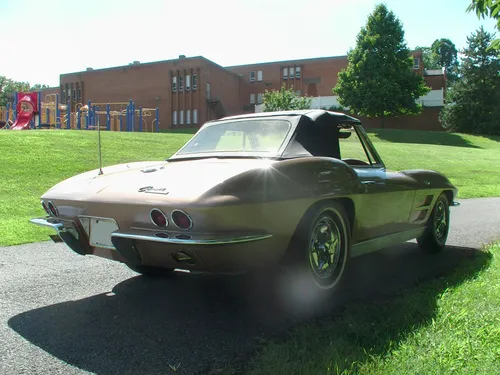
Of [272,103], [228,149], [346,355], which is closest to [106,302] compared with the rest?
[228,149]

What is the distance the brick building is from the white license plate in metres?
48.6

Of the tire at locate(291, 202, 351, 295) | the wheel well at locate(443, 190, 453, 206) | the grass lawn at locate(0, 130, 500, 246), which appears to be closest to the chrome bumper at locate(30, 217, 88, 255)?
the tire at locate(291, 202, 351, 295)

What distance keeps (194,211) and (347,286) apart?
178cm

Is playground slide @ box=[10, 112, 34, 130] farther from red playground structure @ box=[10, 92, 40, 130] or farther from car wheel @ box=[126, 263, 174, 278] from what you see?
car wheel @ box=[126, 263, 174, 278]

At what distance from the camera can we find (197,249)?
9.37ft

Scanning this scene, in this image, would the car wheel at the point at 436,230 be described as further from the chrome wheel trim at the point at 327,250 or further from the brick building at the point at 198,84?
the brick building at the point at 198,84

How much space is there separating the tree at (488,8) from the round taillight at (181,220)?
3568mm

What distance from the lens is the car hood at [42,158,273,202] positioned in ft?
9.82

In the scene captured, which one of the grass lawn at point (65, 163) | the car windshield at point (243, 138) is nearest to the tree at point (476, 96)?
the grass lawn at point (65, 163)

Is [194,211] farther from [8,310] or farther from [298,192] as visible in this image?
Answer: [8,310]

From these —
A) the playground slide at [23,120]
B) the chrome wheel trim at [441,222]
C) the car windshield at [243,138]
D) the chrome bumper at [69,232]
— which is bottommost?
the chrome wheel trim at [441,222]

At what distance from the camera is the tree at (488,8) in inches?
174

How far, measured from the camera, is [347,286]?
13.1ft

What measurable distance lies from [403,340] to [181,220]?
4.92 ft
